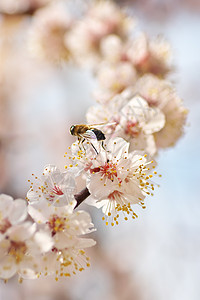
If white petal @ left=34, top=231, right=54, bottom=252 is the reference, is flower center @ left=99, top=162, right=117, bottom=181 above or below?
above

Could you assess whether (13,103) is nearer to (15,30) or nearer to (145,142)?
(15,30)

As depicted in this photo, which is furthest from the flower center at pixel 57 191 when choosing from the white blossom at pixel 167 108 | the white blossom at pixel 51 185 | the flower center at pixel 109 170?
the white blossom at pixel 167 108

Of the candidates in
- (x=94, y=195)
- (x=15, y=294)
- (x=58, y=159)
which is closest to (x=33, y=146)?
(x=58, y=159)

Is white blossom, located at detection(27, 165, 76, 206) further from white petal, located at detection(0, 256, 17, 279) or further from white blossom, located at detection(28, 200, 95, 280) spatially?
white petal, located at detection(0, 256, 17, 279)

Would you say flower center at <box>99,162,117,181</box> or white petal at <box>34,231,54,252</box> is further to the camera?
flower center at <box>99,162,117,181</box>

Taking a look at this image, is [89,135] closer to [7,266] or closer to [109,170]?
[109,170]

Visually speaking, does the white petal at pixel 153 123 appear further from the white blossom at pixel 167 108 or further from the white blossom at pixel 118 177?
the white blossom at pixel 118 177

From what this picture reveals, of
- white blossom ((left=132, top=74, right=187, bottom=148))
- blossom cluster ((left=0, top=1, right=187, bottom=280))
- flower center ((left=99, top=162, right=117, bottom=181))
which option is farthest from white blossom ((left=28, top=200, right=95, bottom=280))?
white blossom ((left=132, top=74, right=187, bottom=148))
